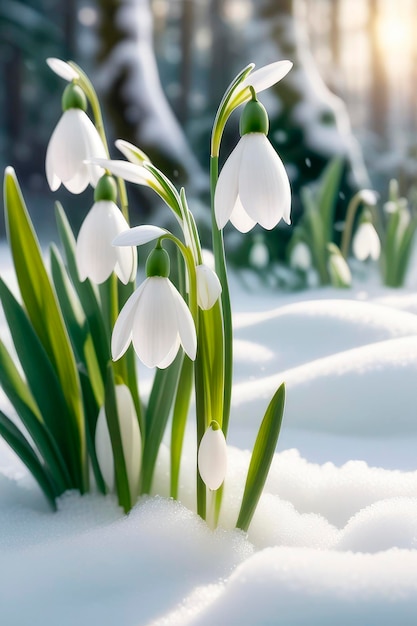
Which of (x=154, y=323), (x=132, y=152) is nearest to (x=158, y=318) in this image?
(x=154, y=323)

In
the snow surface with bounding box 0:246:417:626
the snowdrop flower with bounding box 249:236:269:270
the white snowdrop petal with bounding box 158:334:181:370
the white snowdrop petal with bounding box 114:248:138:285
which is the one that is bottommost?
the snowdrop flower with bounding box 249:236:269:270

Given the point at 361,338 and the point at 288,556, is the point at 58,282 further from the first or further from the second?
the point at 361,338

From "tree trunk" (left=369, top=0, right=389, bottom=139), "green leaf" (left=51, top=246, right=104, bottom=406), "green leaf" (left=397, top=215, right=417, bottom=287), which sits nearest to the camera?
"green leaf" (left=51, top=246, right=104, bottom=406)

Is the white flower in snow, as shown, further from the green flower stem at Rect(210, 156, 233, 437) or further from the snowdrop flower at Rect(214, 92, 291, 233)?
the snowdrop flower at Rect(214, 92, 291, 233)

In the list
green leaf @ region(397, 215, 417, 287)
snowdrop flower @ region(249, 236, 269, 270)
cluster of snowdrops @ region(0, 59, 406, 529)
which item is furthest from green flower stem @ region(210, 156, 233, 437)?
snowdrop flower @ region(249, 236, 269, 270)

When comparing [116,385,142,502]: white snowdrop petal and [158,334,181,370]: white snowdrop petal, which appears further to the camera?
[116,385,142,502]: white snowdrop petal

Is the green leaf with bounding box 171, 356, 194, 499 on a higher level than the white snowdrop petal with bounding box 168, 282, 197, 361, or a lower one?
lower

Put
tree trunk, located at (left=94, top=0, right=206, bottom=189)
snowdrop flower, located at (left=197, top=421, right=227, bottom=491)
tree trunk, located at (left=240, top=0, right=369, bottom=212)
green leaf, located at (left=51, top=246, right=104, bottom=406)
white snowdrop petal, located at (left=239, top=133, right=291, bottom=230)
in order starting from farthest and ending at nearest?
tree trunk, located at (left=94, top=0, right=206, bottom=189), tree trunk, located at (left=240, top=0, right=369, bottom=212), green leaf, located at (left=51, top=246, right=104, bottom=406), snowdrop flower, located at (left=197, top=421, right=227, bottom=491), white snowdrop petal, located at (left=239, top=133, right=291, bottom=230)
